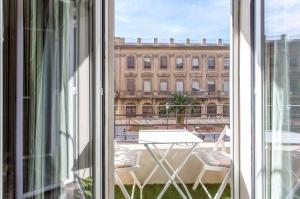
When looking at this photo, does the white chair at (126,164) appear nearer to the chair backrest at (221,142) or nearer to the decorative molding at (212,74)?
the chair backrest at (221,142)

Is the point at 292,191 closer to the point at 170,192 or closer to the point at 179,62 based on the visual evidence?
the point at 170,192

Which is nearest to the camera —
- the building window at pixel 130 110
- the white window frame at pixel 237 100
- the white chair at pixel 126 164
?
the white window frame at pixel 237 100

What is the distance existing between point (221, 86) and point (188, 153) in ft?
2.82

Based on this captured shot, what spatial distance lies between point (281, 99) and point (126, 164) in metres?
1.49

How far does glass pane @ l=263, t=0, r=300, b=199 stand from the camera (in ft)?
5.97

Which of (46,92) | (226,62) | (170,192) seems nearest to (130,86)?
(226,62)

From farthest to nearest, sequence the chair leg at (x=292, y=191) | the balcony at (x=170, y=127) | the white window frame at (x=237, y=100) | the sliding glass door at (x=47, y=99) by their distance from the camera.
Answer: the balcony at (x=170, y=127) < the white window frame at (x=237, y=100) < the chair leg at (x=292, y=191) < the sliding glass door at (x=47, y=99)

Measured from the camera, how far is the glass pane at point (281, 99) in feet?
5.97

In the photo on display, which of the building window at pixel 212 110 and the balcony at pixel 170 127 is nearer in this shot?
the balcony at pixel 170 127

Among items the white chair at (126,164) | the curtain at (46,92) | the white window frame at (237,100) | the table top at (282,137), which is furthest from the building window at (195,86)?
the curtain at (46,92)

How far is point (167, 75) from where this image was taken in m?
3.85

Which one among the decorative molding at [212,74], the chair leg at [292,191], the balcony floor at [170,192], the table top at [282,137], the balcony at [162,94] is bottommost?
the balcony floor at [170,192]

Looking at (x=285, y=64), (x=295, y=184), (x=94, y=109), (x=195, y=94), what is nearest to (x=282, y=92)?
(x=285, y=64)

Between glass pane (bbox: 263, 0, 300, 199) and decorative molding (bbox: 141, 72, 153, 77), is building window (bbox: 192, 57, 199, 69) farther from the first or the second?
glass pane (bbox: 263, 0, 300, 199)
